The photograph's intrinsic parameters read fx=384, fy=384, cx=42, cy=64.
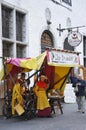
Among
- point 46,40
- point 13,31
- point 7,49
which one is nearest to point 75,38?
point 46,40

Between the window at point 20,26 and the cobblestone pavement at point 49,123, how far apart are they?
4.59 m

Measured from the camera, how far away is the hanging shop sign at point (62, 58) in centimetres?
1256

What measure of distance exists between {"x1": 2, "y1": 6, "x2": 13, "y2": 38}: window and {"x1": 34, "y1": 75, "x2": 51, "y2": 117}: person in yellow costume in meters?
3.17

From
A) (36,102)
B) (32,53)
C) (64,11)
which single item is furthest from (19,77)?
(64,11)

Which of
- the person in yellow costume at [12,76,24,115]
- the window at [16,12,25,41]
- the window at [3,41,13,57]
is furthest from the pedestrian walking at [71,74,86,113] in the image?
the window at [16,12,25,41]

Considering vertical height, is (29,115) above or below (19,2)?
below

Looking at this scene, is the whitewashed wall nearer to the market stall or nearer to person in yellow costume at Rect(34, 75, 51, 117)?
the market stall

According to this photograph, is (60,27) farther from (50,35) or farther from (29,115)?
(29,115)

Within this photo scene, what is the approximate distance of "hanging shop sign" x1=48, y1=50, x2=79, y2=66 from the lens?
1256 cm

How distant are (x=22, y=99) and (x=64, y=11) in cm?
898

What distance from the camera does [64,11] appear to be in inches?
798

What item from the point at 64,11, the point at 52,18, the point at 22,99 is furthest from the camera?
the point at 64,11

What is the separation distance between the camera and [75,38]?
18.2 meters

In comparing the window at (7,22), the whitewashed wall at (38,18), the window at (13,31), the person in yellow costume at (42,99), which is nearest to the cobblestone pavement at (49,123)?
the person in yellow costume at (42,99)
